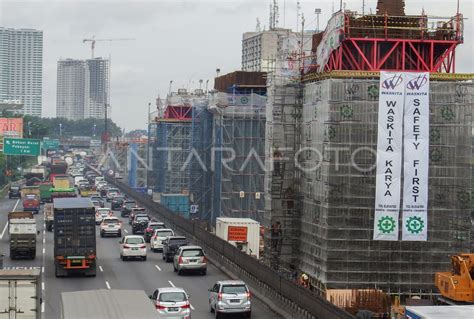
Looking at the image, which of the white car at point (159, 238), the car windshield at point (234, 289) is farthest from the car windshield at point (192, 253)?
the car windshield at point (234, 289)

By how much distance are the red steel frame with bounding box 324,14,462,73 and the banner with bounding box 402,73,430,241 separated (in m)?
2.71

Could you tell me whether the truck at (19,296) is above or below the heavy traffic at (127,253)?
above

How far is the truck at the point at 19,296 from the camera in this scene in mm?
27062

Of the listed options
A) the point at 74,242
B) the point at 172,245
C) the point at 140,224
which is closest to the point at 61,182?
the point at 140,224

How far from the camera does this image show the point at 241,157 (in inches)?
3078

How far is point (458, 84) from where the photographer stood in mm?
45688

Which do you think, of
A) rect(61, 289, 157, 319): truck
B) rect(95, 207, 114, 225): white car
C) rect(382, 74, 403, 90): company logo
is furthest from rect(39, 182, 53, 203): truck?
rect(61, 289, 157, 319): truck

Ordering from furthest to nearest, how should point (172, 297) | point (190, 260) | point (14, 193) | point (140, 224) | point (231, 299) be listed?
point (14, 193) → point (140, 224) → point (190, 260) → point (231, 299) → point (172, 297)

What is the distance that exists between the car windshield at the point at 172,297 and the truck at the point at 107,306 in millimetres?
8865

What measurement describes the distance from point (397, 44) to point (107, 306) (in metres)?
27.3

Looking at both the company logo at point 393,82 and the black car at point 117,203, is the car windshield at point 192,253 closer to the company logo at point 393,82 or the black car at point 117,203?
the company logo at point 393,82

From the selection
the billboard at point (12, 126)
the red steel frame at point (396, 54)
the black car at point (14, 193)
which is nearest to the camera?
the red steel frame at point (396, 54)

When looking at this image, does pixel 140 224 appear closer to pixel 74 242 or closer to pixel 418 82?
pixel 74 242

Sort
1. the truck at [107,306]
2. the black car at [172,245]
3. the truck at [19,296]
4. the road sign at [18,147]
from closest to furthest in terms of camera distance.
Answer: the truck at [107,306] < the truck at [19,296] < the black car at [172,245] < the road sign at [18,147]
